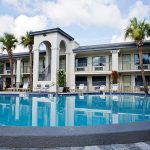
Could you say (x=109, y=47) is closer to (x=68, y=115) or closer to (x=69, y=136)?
(x=68, y=115)

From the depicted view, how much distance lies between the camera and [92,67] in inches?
1049

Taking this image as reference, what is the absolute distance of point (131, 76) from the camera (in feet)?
83.4

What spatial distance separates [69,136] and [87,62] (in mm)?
23908

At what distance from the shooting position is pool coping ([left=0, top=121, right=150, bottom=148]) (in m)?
3.42

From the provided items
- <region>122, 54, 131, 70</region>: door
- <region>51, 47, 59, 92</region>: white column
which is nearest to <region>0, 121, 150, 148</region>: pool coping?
<region>51, 47, 59, 92</region>: white column

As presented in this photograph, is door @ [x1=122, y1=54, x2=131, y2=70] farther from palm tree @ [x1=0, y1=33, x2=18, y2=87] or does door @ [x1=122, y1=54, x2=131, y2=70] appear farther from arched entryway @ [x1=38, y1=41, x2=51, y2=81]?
palm tree @ [x1=0, y1=33, x2=18, y2=87]

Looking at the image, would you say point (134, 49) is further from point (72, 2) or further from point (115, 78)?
point (72, 2)

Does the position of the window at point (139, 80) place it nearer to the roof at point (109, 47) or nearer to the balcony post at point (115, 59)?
the balcony post at point (115, 59)

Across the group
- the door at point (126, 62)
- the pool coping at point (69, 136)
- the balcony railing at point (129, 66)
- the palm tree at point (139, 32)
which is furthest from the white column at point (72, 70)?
the pool coping at point (69, 136)

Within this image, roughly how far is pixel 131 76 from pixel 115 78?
297cm

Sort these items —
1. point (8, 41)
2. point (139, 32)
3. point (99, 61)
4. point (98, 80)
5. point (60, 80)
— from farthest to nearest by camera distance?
point (98, 80)
point (99, 61)
point (8, 41)
point (60, 80)
point (139, 32)

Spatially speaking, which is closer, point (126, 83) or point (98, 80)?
point (126, 83)

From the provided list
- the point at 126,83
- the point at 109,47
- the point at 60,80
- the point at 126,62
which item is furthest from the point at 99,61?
the point at 60,80

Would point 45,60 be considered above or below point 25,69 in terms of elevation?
above
